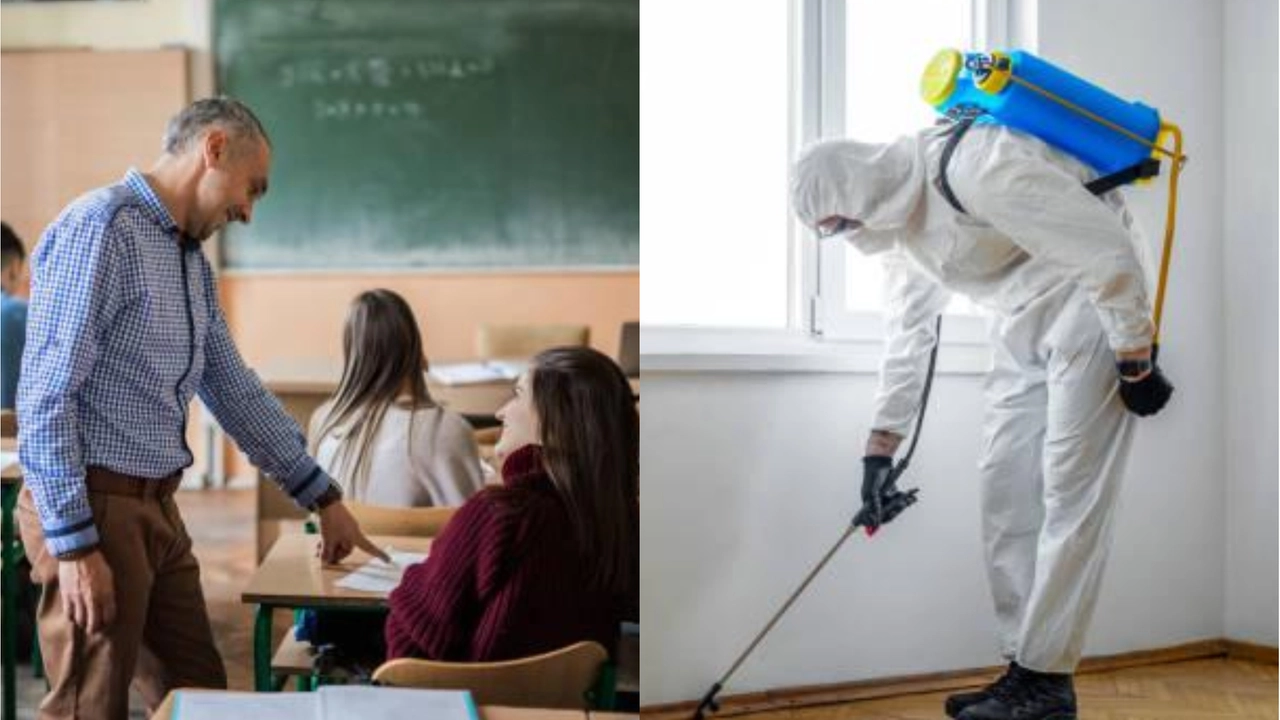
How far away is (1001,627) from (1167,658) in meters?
0.33

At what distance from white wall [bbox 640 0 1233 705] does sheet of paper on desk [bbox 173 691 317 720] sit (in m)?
0.83

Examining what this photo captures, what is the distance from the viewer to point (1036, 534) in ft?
7.25

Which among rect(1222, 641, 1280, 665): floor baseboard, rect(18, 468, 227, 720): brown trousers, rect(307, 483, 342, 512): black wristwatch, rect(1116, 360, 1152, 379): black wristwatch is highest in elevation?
rect(1116, 360, 1152, 379): black wristwatch

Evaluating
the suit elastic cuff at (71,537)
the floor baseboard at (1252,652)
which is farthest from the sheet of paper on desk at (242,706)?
the floor baseboard at (1252,652)

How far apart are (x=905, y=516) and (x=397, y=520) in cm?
102

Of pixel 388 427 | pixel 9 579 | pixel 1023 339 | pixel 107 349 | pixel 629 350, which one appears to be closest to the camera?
pixel 107 349

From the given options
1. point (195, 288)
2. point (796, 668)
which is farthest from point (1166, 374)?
point (195, 288)

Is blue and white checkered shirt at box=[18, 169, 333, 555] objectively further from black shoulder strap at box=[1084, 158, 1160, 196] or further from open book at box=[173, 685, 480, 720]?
black shoulder strap at box=[1084, 158, 1160, 196]

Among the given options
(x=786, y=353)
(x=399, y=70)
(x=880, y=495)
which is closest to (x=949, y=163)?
(x=786, y=353)

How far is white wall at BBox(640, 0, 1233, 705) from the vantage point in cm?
224

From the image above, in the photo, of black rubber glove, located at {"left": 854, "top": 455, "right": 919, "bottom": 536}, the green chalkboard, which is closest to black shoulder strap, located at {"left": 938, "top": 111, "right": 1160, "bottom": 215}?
black rubber glove, located at {"left": 854, "top": 455, "right": 919, "bottom": 536}

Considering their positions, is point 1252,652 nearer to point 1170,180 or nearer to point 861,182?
point 1170,180

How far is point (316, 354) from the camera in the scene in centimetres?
172

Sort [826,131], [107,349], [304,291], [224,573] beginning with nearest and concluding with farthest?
1. [107,349]
2. [224,573]
3. [304,291]
4. [826,131]
